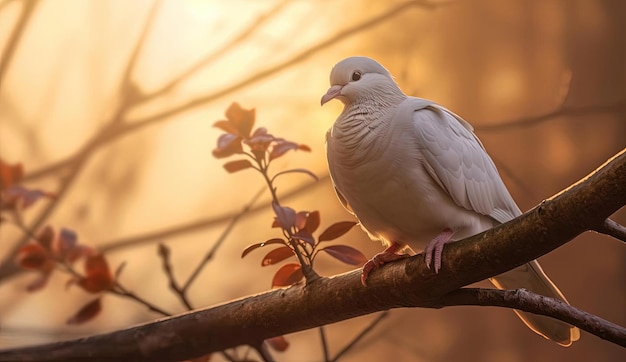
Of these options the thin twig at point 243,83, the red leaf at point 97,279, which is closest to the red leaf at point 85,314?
the red leaf at point 97,279

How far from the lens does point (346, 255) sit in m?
0.83

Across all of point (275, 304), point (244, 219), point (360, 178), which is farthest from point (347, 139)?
point (244, 219)

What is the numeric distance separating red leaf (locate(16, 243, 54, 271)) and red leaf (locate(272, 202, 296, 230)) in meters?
0.38

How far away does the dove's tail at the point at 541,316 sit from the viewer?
0.78 meters

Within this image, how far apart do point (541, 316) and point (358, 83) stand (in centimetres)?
34

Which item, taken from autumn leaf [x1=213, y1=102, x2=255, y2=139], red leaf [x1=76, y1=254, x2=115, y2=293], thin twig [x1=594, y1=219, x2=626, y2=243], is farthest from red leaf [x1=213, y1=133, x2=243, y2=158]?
thin twig [x1=594, y1=219, x2=626, y2=243]

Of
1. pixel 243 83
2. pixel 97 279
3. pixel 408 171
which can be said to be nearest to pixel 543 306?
pixel 408 171

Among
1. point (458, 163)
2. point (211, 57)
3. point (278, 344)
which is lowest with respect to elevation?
point (278, 344)

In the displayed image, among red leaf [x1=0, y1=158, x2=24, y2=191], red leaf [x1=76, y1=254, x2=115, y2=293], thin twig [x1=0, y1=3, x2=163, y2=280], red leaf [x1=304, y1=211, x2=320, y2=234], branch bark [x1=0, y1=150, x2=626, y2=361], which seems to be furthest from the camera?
thin twig [x1=0, y1=3, x2=163, y2=280]

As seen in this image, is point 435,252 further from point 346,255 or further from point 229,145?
point 229,145

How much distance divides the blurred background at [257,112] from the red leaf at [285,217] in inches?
18.2

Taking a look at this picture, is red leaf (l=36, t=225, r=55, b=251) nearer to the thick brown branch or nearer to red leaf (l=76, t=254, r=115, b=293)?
red leaf (l=76, t=254, r=115, b=293)

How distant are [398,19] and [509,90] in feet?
0.82

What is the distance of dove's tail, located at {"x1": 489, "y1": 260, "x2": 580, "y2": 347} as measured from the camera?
0.78 meters
